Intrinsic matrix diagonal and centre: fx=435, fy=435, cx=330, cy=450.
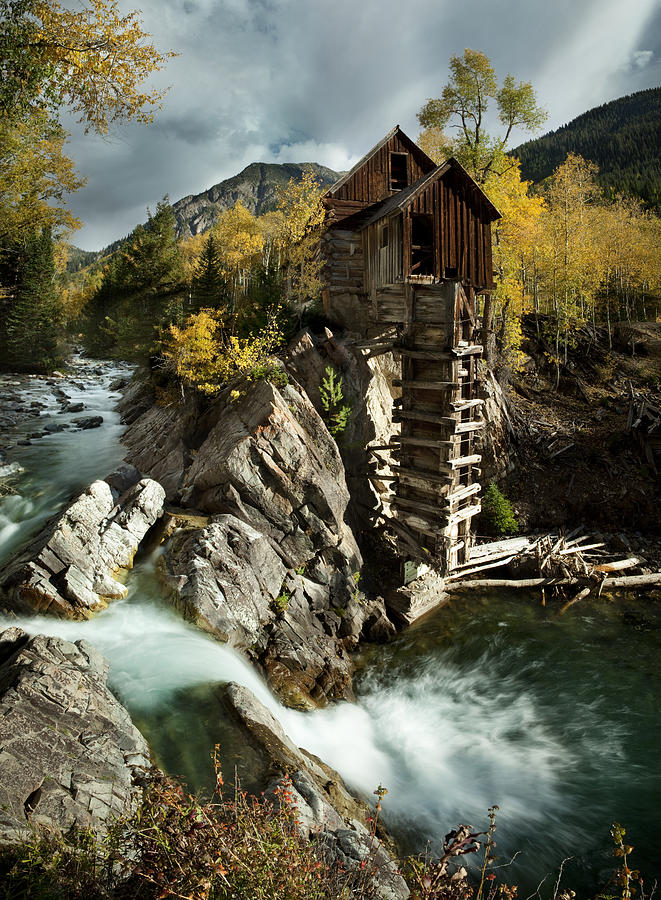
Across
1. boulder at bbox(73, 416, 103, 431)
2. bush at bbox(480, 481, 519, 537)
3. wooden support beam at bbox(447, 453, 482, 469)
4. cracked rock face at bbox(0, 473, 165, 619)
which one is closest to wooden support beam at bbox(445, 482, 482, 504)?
wooden support beam at bbox(447, 453, 482, 469)

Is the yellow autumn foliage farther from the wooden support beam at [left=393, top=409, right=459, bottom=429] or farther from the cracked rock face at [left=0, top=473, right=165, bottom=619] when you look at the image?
the cracked rock face at [left=0, top=473, right=165, bottom=619]

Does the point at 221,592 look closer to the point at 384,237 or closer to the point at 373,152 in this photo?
the point at 384,237

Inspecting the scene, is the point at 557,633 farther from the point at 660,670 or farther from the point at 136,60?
the point at 136,60

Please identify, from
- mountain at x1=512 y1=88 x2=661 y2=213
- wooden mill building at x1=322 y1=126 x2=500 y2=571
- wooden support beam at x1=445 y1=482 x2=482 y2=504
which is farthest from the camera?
mountain at x1=512 y1=88 x2=661 y2=213

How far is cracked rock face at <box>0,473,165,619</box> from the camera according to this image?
9617 mm

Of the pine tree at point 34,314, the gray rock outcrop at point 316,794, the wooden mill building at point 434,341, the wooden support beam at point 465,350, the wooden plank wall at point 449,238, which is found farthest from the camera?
the pine tree at point 34,314

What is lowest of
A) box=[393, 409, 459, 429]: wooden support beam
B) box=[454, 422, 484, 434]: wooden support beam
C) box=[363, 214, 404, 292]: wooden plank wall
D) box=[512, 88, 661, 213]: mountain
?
box=[454, 422, 484, 434]: wooden support beam

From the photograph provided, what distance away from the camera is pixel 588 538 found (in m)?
18.9

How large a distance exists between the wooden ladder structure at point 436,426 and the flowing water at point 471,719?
337 cm

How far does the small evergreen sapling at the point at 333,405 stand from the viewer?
17.4m

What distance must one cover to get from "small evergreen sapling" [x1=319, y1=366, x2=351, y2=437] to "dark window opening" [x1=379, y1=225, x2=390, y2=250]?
553 centimetres

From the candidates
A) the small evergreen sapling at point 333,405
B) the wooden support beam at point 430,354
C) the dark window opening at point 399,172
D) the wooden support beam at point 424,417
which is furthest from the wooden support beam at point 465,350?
the dark window opening at point 399,172

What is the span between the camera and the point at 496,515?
63.1 feet

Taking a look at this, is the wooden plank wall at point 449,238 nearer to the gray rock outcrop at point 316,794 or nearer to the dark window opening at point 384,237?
the dark window opening at point 384,237
